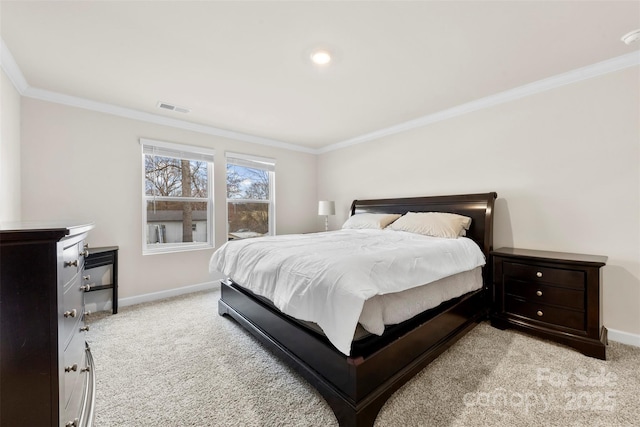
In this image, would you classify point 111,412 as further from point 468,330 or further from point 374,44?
point 374,44

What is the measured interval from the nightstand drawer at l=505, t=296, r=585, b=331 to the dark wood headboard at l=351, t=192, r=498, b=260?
49 centimetres

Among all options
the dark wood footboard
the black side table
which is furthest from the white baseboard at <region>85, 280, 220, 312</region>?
Result: the dark wood footboard

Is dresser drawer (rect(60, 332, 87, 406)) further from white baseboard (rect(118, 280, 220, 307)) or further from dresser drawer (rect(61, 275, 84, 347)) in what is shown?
white baseboard (rect(118, 280, 220, 307))

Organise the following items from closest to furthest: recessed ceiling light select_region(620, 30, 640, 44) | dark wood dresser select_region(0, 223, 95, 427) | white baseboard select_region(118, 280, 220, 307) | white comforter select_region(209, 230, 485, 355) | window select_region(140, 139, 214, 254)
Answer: dark wood dresser select_region(0, 223, 95, 427)
white comforter select_region(209, 230, 485, 355)
recessed ceiling light select_region(620, 30, 640, 44)
white baseboard select_region(118, 280, 220, 307)
window select_region(140, 139, 214, 254)

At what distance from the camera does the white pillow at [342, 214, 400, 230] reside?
349cm

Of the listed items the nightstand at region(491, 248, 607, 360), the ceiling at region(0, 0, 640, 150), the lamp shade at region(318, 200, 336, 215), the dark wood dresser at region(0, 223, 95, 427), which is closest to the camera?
the dark wood dresser at region(0, 223, 95, 427)

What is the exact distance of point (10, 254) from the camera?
0.82 metres

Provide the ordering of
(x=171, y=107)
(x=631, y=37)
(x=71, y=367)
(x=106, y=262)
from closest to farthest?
1. (x=71, y=367)
2. (x=631, y=37)
3. (x=106, y=262)
4. (x=171, y=107)

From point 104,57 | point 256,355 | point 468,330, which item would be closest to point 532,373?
point 468,330

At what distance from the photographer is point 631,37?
191cm

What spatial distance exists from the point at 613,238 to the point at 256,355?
127 inches

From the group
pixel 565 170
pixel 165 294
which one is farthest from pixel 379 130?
pixel 165 294

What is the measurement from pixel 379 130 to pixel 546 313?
301 centimetres

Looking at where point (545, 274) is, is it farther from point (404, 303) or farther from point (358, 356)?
point (358, 356)
